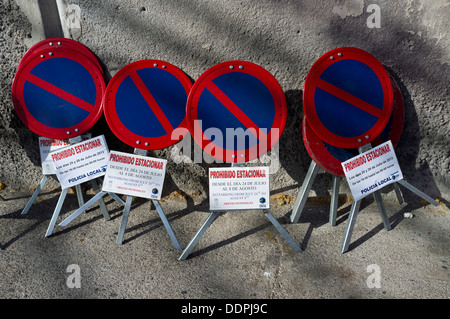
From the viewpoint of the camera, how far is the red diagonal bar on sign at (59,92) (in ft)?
9.55

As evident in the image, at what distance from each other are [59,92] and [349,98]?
1922 millimetres

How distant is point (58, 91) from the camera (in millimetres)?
2932

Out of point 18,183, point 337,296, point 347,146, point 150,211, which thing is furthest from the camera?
point 18,183

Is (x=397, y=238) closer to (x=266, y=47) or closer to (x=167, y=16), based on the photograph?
(x=266, y=47)

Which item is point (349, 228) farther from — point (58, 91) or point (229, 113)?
point (58, 91)

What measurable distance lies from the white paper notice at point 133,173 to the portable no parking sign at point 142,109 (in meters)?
0.10

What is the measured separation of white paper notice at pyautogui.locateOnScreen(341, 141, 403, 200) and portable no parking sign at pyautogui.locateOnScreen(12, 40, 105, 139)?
1.73 m

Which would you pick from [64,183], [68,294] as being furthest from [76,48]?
[68,294]

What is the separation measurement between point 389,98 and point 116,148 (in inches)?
78.0

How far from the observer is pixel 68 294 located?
2451mm

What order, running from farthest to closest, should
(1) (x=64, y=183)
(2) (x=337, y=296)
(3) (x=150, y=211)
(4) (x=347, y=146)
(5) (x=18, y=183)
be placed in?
(5) (x=18, y=183) → (3) (x=150, y=211) → (1) (x=64, y=183) → (4) (x=347, y=146) → (2) (x=337, y=296)

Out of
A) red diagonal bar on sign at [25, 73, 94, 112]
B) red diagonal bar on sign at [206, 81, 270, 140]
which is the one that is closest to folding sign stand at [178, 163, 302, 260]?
red diagonal bar on sign at [206, 81, 270, 140]
